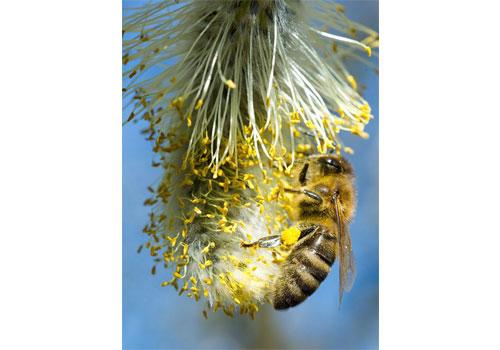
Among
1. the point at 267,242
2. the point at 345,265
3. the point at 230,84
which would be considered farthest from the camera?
the point at 267,242

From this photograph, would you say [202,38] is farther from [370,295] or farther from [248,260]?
[370,295]

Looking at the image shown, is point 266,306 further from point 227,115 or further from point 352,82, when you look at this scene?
point 352,82

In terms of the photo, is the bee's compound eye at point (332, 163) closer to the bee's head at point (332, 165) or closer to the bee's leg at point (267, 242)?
the bee's head at point (332, 165)

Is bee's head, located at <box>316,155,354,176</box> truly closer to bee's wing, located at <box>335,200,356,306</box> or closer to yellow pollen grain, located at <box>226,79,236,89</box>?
bee's wing, located at <box>335,200,356,306</box>

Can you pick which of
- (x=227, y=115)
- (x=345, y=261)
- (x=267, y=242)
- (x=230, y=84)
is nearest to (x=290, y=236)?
(x=267, y=242)

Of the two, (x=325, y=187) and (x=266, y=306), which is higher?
(x=325, y=187)

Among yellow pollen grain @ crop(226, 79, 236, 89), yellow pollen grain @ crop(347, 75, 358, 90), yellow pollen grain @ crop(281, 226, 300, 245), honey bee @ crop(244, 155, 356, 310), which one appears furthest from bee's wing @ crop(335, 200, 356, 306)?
yellow pollen grain @ crop(226, 79, 236, 89)
